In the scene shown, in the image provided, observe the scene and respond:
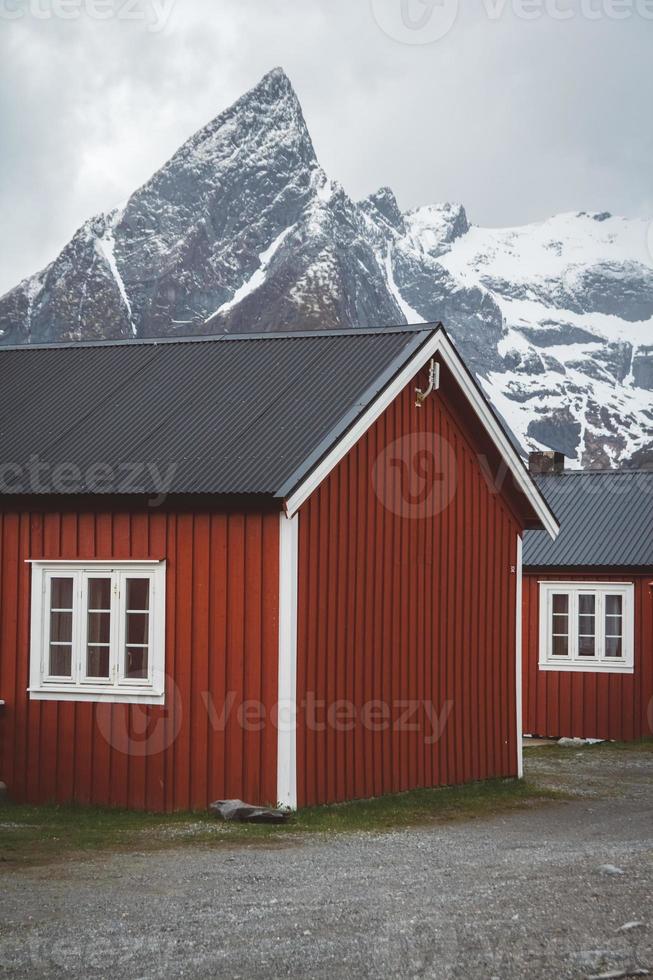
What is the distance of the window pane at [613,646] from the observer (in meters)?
25.6

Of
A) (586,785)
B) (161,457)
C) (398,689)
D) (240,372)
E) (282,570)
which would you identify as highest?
(240,372)

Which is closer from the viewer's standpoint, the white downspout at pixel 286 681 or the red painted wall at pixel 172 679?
the white downspout at pixel 286 681

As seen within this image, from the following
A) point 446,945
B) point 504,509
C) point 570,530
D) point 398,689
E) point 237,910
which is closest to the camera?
→ point 446,945

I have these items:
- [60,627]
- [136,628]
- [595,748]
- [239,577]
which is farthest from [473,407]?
[595,748]

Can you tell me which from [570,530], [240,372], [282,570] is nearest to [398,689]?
[282,570]

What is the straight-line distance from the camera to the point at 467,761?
57.9ft

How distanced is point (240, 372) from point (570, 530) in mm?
11487

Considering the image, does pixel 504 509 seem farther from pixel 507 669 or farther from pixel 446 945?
pixel 446 945

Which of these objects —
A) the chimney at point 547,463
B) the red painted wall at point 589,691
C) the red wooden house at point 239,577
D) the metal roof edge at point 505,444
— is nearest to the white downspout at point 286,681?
the red wooden house at point 239,577

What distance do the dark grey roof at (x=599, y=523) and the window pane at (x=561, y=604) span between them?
27.8 inches

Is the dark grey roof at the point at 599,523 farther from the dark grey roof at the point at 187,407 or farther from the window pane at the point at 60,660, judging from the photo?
the window pane at the point at 60,660

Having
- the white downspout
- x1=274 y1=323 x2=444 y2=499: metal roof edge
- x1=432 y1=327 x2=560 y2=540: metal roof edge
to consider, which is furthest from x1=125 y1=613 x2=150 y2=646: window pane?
x1=432 y1=327 x2=560 y2=540: metal roof edge

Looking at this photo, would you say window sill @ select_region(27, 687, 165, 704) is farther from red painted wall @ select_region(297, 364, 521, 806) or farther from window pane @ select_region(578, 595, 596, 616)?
window pane @ select_region(578, 595, 596, 616)

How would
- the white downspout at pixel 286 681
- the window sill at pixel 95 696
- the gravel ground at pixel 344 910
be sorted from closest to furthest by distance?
the gravel ground at pixel 344 910 → the white downspout at pixel 286 681 → the window sill at pixel 95 696
